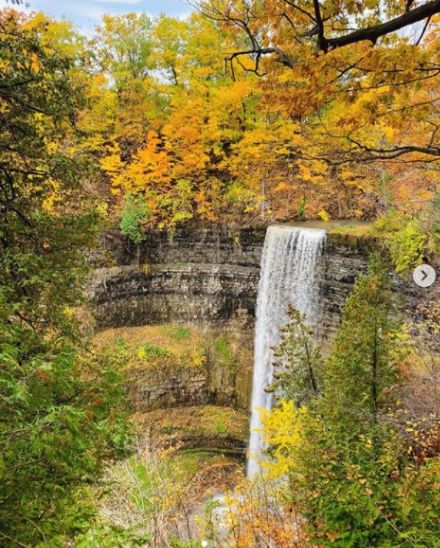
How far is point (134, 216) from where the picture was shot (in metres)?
19.4

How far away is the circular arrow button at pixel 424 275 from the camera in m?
12.4

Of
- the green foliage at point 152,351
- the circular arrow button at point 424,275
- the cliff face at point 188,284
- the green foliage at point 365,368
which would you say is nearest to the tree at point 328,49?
the green foliage at point 365,368

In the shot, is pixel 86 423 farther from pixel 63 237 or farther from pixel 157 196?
pixel 157 196

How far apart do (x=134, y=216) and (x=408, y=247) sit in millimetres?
12196

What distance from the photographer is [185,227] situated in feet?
66.0

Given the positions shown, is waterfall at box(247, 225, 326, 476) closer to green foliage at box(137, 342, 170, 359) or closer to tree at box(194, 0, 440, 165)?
green foliage at box(137, 342, 170, 359)

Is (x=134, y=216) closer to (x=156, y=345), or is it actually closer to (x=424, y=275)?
(x=156, y=345)

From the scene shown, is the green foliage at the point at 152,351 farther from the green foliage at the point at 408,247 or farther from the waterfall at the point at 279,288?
the green foliage at the point at 408,247

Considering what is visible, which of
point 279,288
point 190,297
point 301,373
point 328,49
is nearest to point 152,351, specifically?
point 190,297

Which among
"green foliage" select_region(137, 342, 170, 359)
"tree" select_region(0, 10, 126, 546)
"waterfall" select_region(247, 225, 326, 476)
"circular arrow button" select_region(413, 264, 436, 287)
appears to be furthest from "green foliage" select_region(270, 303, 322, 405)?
"green foliage" select_region(137, 342, 170, 359)

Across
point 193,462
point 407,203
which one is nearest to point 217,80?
point 407,203

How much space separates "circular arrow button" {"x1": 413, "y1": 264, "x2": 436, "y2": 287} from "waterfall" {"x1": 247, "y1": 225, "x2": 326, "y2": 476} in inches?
158

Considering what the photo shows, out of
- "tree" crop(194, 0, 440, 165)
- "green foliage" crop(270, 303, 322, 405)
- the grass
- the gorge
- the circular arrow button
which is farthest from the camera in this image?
the gorge

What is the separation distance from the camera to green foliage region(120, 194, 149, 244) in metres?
19.3
